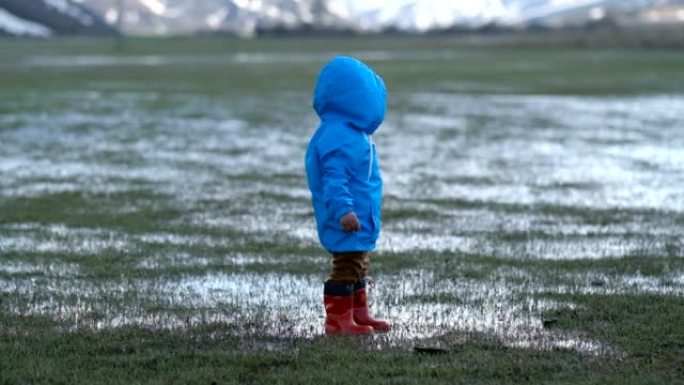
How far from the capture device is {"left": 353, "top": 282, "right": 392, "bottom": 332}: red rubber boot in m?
8.41

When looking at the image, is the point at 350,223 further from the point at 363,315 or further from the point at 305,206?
the point at 305,206

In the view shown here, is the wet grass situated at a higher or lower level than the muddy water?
higher

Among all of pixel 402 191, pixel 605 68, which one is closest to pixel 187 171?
pixel 402 191

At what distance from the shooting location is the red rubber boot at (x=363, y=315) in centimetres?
841

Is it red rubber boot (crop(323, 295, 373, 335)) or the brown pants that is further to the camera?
the brown pants

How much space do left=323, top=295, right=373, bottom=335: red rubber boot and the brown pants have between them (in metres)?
0.14

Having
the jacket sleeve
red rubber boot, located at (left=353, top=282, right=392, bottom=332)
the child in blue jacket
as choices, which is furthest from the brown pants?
the jacket sleeve

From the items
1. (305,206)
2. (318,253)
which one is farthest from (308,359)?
(305,206)

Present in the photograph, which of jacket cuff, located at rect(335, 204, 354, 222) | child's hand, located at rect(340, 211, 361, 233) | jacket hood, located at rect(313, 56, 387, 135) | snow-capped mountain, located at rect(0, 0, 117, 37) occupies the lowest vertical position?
snow-capped mountain, located at rect(0, 0, 117, 37)

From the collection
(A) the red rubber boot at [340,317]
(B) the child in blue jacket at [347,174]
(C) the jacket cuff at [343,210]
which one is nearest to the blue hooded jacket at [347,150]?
(B) the child in blue jacket at [347,174]

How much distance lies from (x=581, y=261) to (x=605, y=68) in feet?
141

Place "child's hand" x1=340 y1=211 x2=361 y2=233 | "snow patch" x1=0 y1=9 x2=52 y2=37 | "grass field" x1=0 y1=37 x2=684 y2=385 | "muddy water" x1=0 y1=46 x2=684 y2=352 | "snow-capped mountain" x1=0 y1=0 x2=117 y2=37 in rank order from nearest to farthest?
"grass field" x1=0 y1=37 x2=684 y2=385, "child's hand" x1=340 y1=211 x2=361 y2=233, "muddy water" x1=0 y1=46 x2=684 y2=352, "snow patch" x1=0 y1=9 x2=52 y2=37, "snow-capped mountain" x1=0 y1=0 x2=117 y2=37

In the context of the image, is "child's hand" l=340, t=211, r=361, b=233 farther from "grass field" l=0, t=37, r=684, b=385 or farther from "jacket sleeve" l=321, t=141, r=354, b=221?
"grass field" l=0, t=37, r=684, b=385

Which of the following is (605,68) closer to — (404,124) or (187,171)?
(404,124)
